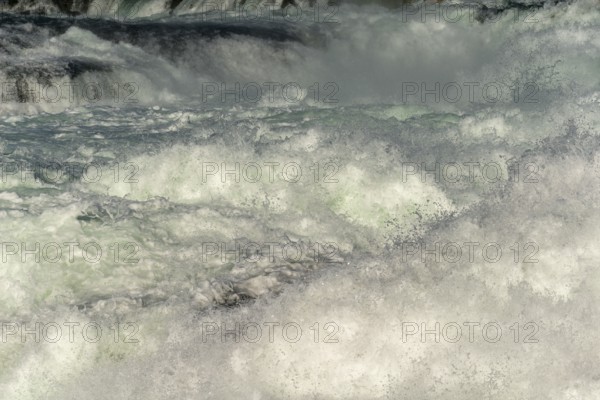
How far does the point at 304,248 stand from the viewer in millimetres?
5777

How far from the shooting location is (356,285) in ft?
15.5

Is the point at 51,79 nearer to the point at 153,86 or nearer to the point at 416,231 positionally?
the point at 153,86

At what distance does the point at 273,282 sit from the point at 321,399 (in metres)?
1.13

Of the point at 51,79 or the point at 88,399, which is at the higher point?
the point at 51,79

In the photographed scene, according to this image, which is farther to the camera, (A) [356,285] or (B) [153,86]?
(B) [153,86]

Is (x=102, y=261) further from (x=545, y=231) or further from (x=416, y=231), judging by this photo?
(x=545, y=231)

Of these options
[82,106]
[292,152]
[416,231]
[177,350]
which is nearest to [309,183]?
[292,152]

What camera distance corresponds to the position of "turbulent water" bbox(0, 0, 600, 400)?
4.38 meters

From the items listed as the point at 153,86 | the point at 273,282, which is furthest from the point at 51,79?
the point at 273,282

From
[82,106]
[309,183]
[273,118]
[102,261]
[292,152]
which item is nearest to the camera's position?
[102,261]

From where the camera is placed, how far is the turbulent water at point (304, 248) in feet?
14.4

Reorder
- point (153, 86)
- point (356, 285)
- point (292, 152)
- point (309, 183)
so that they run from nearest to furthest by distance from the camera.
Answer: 1. point (356, 285)
2. point (309, 183)
3. point (292, 152)
4. point (153, 86)

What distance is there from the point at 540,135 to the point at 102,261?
15.5ft

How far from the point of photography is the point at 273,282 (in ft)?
17.2
